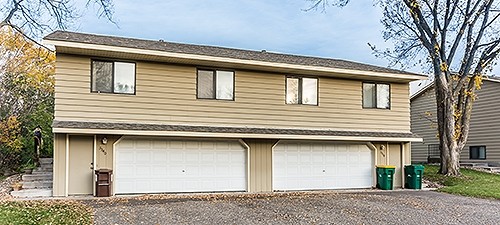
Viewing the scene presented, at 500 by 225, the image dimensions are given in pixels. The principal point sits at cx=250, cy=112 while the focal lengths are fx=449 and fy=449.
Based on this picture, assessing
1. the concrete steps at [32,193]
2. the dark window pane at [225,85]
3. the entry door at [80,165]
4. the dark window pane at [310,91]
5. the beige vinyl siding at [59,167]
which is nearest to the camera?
the concrete steps at [32,193]

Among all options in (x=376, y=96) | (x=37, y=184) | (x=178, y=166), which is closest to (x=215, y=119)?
(x=178, y=166)

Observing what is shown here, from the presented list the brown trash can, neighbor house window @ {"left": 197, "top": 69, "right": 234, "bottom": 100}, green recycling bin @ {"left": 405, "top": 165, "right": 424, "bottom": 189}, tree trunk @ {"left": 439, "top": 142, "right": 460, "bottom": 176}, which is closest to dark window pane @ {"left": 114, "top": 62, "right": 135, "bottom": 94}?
neighbor house window @ {"left": 197, "top": 69, "right": 234, "bottom": 100}

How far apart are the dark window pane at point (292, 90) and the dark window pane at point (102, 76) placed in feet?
19.0

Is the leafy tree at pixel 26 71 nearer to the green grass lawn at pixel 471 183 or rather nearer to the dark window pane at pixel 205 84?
the dark window pane at pixel 205 84

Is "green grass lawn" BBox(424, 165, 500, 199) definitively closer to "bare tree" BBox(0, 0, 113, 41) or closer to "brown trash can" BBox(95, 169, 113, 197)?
"brown trash can" BBox(95, 169, 113, 197)

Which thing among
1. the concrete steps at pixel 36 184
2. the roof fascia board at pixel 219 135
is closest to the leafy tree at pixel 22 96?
the concrete steps at pixel 36 184

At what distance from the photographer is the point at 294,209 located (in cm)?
1045

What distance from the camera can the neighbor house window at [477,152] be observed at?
944 inches

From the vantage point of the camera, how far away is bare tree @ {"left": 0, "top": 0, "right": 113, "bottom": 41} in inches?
534

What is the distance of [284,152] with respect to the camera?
49.8 ft

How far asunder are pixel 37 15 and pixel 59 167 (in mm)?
5171

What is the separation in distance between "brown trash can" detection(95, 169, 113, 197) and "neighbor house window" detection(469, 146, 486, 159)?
19.9 meters

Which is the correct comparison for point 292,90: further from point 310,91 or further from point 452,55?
point 452,55

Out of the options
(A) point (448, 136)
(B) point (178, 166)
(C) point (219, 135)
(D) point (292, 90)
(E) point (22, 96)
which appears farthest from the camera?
(E) point (22, 96)
